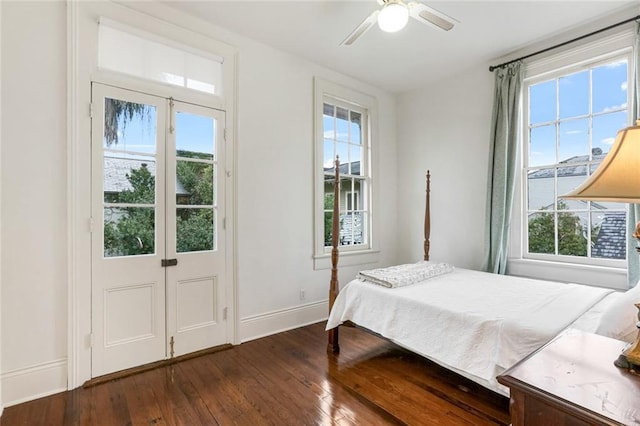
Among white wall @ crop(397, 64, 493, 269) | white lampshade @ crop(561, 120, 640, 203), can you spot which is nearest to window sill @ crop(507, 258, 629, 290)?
white wall @ crop(397, 64, 493, 269)

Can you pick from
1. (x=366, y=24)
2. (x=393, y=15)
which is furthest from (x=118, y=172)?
(x=393, y=15)

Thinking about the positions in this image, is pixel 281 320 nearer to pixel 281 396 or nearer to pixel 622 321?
pixel 281 396

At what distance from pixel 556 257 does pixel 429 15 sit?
257cm

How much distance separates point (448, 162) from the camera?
3.88 meters

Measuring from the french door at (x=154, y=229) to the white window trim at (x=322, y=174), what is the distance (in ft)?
3.59

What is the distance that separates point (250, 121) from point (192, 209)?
102cm

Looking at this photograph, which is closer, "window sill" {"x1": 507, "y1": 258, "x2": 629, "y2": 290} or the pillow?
the pillow

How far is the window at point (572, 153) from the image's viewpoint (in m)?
2.75

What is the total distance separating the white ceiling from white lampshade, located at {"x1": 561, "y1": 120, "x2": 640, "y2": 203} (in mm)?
2060

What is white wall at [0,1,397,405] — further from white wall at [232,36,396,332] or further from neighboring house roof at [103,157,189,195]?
neighboring house roof at [103,157,189,195]

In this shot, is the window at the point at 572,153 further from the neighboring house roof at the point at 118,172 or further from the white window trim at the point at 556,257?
the neighboring house roof at the point at 118,172

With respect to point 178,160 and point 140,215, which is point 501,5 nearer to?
point 178,160

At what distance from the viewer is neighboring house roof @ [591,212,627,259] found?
2691 mm

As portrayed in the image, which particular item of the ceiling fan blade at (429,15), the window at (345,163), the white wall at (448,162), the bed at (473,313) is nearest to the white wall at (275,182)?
the window at (345,163)
